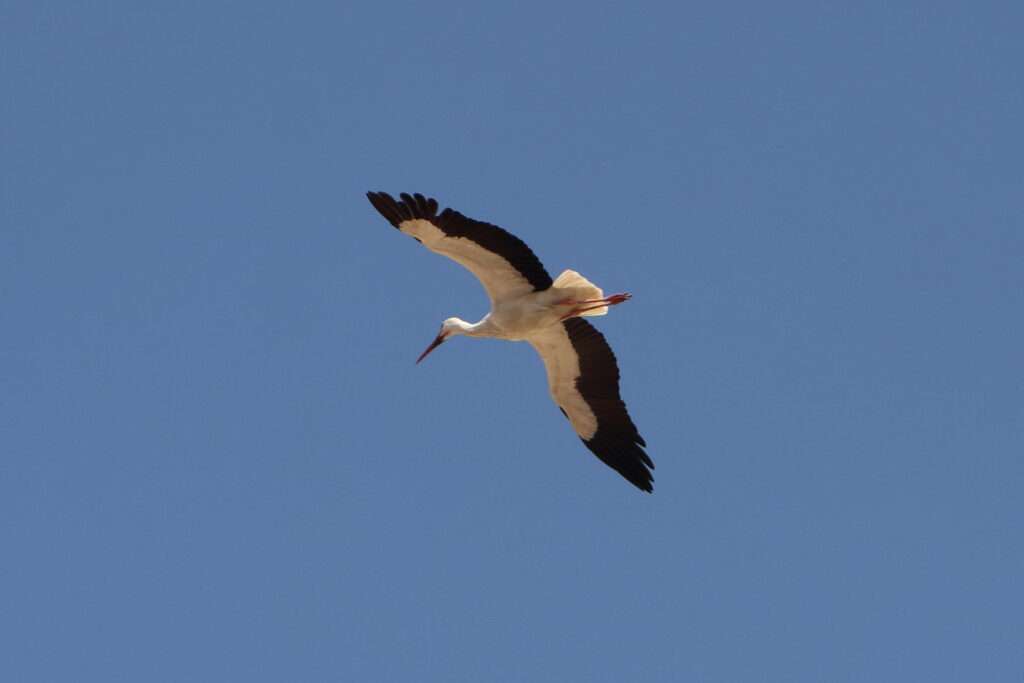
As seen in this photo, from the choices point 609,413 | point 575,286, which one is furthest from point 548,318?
point 609,413

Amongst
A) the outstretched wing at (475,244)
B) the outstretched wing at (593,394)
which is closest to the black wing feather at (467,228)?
the outstretched wing at (475,244)

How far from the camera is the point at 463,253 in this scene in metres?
16.8

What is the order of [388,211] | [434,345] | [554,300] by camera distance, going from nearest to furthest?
1. [388,211]
2. [554,300]
3. [434,345]

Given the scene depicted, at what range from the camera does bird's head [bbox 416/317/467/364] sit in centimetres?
1803

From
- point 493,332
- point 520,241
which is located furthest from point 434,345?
point 520,241

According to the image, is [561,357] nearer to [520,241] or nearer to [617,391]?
[617,391]

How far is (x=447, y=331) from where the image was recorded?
59.6 feet

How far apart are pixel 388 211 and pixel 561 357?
292cm

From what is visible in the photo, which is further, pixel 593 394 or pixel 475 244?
pixel 593 394

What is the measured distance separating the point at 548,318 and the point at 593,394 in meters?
1.30

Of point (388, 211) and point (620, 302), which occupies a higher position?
point (620, 302)

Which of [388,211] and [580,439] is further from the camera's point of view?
[580,439]

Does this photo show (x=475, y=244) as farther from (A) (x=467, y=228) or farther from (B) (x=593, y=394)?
(B) (x=593, y=394)

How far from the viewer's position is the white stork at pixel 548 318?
16.3 metres
